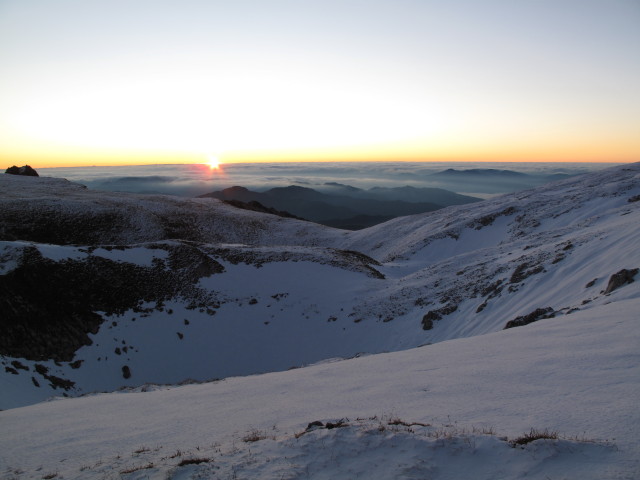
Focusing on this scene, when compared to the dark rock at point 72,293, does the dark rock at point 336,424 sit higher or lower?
higher

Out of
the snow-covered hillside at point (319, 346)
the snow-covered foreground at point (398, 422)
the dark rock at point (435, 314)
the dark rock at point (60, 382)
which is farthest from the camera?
the dark rock at point (435, 314)

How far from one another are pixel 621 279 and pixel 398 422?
16186 millimetres

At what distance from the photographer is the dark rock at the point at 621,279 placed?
17234mm

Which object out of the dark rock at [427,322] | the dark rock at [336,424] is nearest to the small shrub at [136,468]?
the dark rock at [336,424]

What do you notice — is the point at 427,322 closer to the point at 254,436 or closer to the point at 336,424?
A: the point at 336,424

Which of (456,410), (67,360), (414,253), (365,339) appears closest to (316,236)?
(414,253)

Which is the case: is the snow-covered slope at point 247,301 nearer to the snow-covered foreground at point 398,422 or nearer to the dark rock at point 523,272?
the dark rock at point 523,272

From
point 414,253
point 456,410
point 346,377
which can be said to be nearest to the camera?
A: point 456,410

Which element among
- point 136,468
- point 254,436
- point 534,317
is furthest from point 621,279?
point 136,468

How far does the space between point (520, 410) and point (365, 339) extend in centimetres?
2210

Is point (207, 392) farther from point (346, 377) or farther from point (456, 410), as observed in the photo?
point (456, 410)

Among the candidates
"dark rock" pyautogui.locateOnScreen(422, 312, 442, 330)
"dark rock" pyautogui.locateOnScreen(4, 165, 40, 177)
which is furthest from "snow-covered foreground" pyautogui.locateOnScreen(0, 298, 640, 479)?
"dark rock" pyautogui.locateOnScreen(4, 165, 40, 177)

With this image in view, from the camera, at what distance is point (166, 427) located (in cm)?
989

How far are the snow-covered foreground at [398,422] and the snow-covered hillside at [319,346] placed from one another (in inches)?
2.1
